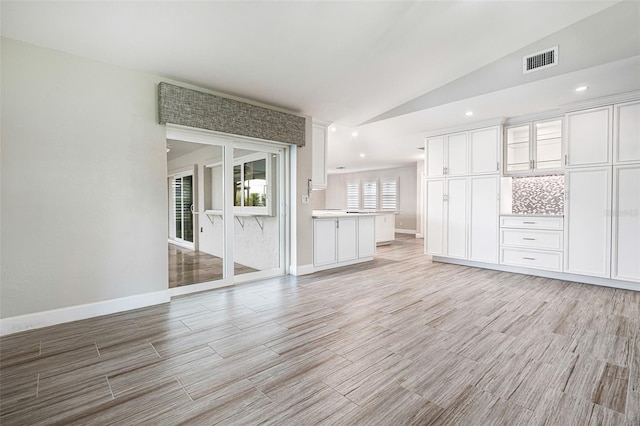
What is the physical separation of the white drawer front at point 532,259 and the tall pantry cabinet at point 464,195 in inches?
6.7

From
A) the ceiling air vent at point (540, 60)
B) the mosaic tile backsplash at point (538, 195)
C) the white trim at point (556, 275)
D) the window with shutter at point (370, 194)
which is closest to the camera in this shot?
the ceiling air vent at point (540, 60)

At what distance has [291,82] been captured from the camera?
3.73 metres

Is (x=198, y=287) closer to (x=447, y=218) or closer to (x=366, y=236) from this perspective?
(x=366, y=236)

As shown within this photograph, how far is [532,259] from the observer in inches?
181

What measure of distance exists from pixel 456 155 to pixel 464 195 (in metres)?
0.75

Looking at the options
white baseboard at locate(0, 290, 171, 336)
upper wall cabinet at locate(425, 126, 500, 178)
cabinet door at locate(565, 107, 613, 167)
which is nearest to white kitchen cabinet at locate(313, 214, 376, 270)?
upper wall cabinet at locate(425, 126, 500, 178)

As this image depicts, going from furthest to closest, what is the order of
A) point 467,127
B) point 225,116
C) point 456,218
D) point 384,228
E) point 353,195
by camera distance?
point 353,195, point 384,228, point 456,218, point 467,127, point 225,116

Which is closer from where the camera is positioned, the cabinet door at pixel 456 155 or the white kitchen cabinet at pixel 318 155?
the white kitchen cabinet at pixel 318 155

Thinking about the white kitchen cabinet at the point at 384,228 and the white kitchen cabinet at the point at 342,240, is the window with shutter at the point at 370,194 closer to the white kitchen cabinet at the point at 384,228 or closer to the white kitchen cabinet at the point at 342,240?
the white kitchen cabinet at the point at 384,228

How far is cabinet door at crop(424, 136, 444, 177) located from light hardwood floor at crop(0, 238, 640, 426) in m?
2.79

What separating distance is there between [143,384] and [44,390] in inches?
22.9

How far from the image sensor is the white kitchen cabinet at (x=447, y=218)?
533 cm

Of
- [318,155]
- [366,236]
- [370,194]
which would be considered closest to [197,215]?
[318,155]

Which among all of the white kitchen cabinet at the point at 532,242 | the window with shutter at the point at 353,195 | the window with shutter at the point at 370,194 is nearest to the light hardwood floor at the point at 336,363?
the white kitchen cabinet at the point at 532,242
